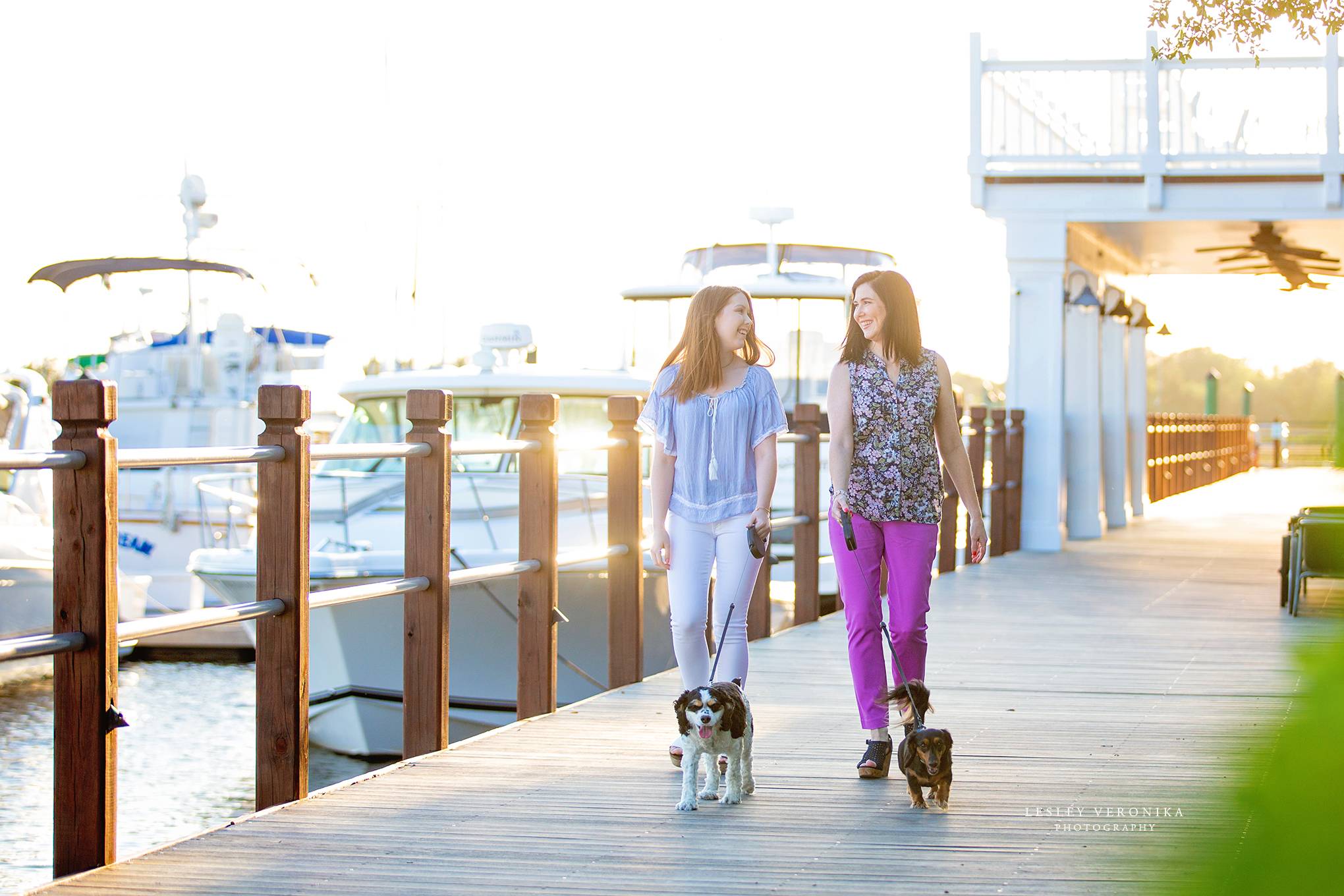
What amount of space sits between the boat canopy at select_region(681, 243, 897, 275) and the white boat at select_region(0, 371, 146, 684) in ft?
26.1

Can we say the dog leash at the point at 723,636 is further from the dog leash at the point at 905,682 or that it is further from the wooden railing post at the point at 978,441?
the wooden railing post at the point at 978,441

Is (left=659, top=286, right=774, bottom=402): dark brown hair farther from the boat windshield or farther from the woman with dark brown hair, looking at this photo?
the boat windshield

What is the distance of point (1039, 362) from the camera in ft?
52.6

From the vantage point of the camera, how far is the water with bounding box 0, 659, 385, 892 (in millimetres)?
12398

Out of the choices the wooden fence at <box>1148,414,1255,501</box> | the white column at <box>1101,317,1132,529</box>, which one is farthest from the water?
the wooden fence at <box>1148,414,1255,501</box>

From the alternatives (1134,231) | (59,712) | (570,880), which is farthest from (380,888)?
(1134,231)

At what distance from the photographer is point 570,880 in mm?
3842

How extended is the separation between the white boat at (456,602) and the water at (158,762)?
60 centimetres

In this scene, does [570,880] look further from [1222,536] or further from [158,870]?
[1222,536]

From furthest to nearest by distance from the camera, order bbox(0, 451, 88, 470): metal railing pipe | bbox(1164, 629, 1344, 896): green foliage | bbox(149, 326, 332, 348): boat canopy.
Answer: bbox(149, 326, 332, 348): boat canopy < bbox(0, 451, 88, 470): metal railing pipe < bbox(1164, 629, 1344, 896): green foliage

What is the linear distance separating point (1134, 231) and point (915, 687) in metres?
13.1

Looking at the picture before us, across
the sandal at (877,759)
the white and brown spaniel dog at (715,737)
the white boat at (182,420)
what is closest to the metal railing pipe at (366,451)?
the white and brown spaniel dog at (715,737)

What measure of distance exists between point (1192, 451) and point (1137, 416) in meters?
10.1

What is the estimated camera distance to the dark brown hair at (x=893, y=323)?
5012 mm
